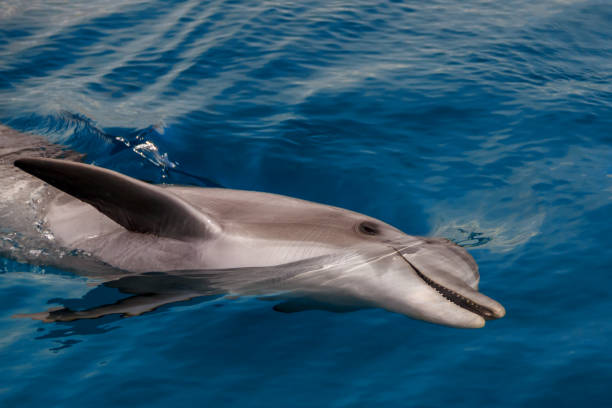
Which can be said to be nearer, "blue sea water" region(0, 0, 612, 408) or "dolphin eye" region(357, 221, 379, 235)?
"blue sea water" region(0, 0, 612, 408)

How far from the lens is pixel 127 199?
5.45m

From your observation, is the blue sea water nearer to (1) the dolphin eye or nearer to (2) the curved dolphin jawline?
(2) the curved dolphin jawline

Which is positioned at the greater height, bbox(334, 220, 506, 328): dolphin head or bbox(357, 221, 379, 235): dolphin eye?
bbox(357, 221, 379, 235): dolphin eye

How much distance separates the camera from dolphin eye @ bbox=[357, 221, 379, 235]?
573cm

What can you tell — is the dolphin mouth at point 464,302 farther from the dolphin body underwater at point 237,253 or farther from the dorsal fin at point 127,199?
the dorsal fin at point 127,199

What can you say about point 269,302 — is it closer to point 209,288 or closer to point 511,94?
point 209,288

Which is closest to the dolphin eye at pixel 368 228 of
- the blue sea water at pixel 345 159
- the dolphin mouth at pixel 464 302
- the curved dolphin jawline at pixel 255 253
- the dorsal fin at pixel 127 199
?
the curved dolphin jawline at pixel 255 253

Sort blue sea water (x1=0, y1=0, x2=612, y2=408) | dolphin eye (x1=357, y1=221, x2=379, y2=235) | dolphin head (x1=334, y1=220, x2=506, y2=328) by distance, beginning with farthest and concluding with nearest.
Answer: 1. dolphin eye (x1=357, y1=221, x2=379, y2=235)
2. dolphin head (x1=334, y1=220, x2=506, y2=328)
3. blue sea water (x1=0, y1=0, x2=612, y2=408)

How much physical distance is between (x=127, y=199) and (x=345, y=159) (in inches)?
159

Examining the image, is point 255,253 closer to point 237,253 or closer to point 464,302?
point 237,253

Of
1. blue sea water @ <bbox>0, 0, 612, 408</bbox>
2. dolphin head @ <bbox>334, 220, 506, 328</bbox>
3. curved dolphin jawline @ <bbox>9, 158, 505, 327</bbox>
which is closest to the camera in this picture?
blue sea water @ <bbox>0, 0, 612, 408</bbox>

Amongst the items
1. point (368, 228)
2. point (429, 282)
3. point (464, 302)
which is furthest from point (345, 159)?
point (464, 302)

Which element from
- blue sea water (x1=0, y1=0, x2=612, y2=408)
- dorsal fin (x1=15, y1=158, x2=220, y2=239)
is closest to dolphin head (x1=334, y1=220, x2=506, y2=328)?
blue sea water (x1=0, y1=0, x2=612, y2=408)

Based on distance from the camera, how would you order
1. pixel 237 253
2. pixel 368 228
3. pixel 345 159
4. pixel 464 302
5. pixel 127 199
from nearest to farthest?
1. pixel 464 302
2. pixel 127 199
3. pixel 237 253
4. pixel 368 228
5. pixel 345 159
